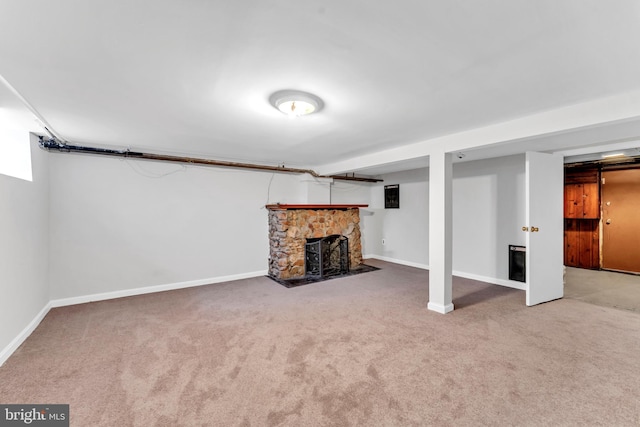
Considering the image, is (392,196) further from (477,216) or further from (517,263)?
(517,263)

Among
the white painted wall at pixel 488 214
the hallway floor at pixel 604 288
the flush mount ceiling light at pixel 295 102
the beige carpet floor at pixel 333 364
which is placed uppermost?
the flush mount ceiling light at pixel 295 102

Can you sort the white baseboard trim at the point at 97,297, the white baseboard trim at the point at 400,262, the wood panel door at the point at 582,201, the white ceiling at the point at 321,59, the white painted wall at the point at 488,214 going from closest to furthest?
the white ceiling at the point at 321,59
the white baseboard trim at the point at 97,297
the white painted wall at the point at 488,214
the wood panel door at the point at 582,201
the white baseboard trim at the point at 400,262

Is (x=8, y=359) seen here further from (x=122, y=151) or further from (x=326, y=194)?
(x=326, y=194)

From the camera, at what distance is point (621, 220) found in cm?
536

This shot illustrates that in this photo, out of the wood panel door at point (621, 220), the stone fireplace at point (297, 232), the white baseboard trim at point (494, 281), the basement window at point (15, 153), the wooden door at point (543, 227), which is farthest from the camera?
the wood panel door at point (621, 220)

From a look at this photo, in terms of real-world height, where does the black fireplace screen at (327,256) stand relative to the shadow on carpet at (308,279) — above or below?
above

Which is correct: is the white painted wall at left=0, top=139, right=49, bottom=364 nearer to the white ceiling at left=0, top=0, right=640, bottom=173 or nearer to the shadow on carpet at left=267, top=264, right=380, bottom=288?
the white ceiling at left=0, top=0, right=640, bottom=173

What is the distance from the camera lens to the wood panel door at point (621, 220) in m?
5.23

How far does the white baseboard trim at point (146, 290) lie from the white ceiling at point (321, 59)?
91.2 inches

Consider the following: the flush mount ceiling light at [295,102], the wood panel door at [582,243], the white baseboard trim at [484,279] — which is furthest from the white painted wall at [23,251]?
the wood panel door at [582,243]

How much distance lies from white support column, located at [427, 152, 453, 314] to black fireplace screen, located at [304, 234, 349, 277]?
2185 millimetres

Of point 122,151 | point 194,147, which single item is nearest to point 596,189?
point 194,147

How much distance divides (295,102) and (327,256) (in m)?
3.90

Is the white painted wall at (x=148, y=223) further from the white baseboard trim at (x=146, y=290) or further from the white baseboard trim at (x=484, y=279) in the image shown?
the white baseboard trim at (x=484, y=279)
